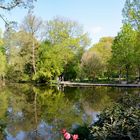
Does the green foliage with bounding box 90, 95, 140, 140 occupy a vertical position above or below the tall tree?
below

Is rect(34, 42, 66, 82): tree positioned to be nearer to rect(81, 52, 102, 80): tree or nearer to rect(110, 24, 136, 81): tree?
rect(81, 52, 102, 80): tree

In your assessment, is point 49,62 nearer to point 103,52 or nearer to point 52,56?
point 52,56

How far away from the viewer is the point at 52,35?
69.2 meters

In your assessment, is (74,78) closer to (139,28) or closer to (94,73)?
(94,73)

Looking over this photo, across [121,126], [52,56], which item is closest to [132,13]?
[52,56]

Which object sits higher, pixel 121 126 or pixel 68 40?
pixel 68 40

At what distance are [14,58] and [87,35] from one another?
17.3 meters

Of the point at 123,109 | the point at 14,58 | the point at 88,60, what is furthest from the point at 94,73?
the point at 123,109

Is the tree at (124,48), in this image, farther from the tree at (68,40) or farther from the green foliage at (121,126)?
the green foliage at (121,126)

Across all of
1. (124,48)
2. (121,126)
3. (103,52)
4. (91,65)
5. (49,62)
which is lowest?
(121,126)

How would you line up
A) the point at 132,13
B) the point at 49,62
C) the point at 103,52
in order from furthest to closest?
the point at 103,52
the point at 49,62
the point at 132,13

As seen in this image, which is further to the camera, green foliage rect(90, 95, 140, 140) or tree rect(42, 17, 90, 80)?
tree rect(42, 17, 90, 80)

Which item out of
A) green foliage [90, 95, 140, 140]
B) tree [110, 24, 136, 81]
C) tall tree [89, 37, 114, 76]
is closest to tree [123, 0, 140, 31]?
tree [110, 24, 136, 81]

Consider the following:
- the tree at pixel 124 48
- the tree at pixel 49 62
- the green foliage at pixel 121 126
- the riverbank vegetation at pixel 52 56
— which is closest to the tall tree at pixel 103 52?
the riverbank vegetation at pixel 52 56
